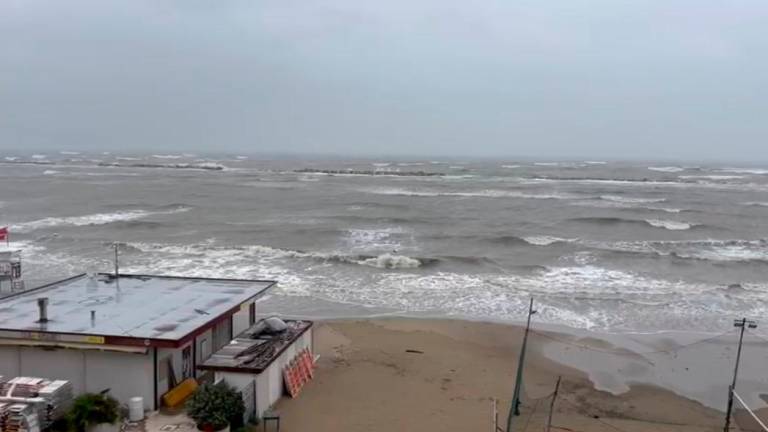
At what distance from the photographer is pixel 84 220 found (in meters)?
46.5

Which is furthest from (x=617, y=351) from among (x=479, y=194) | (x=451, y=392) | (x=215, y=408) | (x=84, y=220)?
(x=479, y=194)

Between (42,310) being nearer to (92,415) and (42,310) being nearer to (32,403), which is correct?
(32,403)

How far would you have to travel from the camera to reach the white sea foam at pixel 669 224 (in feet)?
149

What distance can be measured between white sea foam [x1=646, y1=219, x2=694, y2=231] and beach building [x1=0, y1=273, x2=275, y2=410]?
124 feet

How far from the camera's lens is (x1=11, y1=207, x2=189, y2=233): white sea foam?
141 feet

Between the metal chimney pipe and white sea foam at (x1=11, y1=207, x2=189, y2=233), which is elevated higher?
the metal chimney pipe

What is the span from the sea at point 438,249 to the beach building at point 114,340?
765cm

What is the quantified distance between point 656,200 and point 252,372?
203ft

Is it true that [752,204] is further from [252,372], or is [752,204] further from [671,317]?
[252,372]

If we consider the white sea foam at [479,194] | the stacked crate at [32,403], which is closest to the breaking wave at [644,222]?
the white sea foam at [479,194]

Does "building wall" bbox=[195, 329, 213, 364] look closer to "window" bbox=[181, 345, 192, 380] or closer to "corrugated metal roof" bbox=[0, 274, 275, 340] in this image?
"window" bbox=[181, 345, 192, 380]

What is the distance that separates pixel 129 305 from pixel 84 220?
35122mm

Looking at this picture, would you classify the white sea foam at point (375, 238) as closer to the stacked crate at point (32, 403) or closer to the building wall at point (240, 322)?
the building wall at point (240, 322)

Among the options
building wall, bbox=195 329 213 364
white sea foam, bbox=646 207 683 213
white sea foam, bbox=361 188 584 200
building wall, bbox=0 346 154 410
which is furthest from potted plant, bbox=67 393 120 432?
white sea foam, bbox=361 188 584 200
